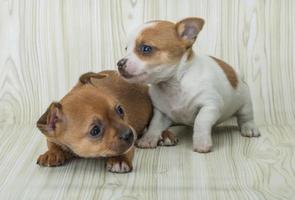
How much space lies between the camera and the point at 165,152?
2.62 metres

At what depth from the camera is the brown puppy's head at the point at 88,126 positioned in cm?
230

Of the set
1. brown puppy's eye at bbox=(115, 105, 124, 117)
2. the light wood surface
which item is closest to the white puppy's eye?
brown puppy's eye at bbox=(115, 105, 124, 117)

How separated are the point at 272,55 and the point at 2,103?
1302 millimetres

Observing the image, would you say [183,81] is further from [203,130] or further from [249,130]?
[249,130]

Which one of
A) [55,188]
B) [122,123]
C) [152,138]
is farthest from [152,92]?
[55,188]

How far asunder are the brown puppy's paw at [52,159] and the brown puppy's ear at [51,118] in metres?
0.15

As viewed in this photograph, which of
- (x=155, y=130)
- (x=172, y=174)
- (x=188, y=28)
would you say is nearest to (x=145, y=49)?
(x=188, y=28)

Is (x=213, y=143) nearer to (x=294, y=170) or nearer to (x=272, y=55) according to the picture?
(x=294, y=170)

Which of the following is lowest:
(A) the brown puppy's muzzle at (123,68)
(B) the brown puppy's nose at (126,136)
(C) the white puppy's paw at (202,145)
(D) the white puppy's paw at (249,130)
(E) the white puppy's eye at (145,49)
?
(D) the white puppy's paw at (249,130)

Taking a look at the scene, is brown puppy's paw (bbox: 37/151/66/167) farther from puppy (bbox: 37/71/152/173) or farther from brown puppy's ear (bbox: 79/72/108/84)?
brown puppy's ear (bbox: 79/72/108/84)

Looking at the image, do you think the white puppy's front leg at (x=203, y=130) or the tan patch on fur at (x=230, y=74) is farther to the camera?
the tan patch on fur at (x=230, y=74)

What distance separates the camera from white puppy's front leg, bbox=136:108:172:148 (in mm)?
2684

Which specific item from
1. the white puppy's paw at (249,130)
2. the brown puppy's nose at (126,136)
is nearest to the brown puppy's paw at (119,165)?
the brown puppy's nose at (126,136)

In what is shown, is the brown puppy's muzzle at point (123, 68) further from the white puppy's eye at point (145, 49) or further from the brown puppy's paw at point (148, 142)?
the brown puppy's paw at point (148, 142)
